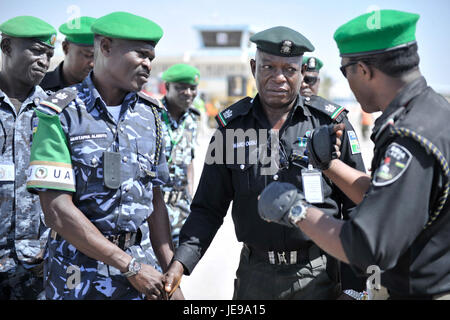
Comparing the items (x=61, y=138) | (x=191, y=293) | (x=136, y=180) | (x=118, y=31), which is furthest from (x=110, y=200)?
(x=191, y=293)

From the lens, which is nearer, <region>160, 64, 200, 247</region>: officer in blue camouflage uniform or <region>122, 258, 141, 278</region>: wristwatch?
<region>122, 258, 141, 278</region>: wristwatch

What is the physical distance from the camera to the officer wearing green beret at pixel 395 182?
164 cm

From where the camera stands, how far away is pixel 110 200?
7.68 ft

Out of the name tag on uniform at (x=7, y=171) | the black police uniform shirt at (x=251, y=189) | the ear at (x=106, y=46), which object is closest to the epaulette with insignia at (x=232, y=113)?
the black police uniform shirt at (x=251, y=189)

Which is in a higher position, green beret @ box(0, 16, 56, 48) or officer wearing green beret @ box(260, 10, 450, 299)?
green beret @ box(0, 16, 56, 48)

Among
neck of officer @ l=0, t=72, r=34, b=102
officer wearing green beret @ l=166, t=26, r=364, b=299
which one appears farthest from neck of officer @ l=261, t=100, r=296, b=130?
neck of officer @ l=0, t=72, r=34, b=102

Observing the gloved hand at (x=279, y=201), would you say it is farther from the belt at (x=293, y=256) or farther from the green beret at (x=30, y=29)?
the green beret at (x=30, y=29)

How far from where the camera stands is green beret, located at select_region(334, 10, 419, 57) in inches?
73.7

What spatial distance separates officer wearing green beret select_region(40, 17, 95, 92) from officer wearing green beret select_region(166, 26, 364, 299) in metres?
1.61

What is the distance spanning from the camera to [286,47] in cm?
271

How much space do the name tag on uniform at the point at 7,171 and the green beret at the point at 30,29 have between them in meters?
0.96

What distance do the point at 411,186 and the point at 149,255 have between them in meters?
1.52

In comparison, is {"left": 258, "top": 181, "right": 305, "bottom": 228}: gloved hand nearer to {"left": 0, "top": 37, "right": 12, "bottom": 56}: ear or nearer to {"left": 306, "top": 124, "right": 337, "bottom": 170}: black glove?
{"left": 306, "top": 124, "right": 337, "bottom": 170}: black glove

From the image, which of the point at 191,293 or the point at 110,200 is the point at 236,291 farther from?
the point at 191,293
